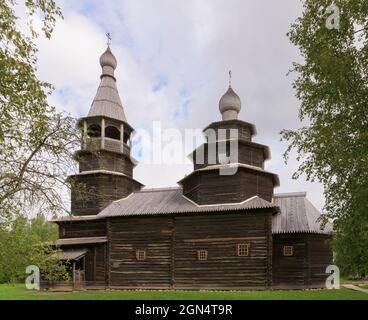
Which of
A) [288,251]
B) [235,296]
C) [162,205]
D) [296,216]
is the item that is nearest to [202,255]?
[162,205]

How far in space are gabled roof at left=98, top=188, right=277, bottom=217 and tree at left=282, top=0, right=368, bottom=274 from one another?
11.6 metres

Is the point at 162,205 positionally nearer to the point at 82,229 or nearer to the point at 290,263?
the point at 82,229

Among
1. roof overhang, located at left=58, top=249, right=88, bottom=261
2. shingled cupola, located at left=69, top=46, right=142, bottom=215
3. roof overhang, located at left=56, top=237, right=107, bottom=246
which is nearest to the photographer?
roof overhang, located at left=58, top=249, right=88, bottom=261

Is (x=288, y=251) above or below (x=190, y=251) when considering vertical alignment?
above

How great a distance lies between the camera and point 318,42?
1161cm

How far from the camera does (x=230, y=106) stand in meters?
28.4

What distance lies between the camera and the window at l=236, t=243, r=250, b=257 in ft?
77.7

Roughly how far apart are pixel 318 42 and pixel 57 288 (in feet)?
76.8

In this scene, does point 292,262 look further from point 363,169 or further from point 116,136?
point 116,136

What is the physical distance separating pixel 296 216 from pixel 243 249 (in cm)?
489

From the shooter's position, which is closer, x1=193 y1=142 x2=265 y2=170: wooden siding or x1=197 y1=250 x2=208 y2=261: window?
x1=197 y1=250 x2=208 y2=261: window

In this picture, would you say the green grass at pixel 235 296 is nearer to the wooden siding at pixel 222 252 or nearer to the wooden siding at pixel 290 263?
the wooden siding at pixel 222 252

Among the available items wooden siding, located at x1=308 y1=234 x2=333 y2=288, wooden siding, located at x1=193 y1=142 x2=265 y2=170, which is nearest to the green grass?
wooden siding, located at x1=308 y1=234 x2=333 y2=288

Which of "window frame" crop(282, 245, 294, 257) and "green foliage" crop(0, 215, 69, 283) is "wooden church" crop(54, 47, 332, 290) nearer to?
"window frame" crop(282, 245, 294, 257)
